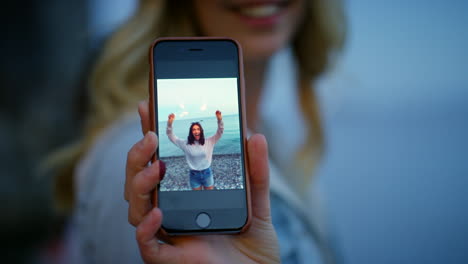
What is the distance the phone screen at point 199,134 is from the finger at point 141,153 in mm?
32

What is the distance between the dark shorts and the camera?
1.14ft

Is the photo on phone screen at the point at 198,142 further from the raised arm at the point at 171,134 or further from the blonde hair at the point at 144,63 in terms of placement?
the blonde hair at the point at 144,63

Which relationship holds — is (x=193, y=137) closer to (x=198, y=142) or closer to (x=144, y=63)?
(x=198, y=142)

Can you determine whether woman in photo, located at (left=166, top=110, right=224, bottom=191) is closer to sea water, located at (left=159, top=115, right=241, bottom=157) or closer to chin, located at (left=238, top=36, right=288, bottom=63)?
sea water, located at (left=159, top=115, right=241, bottom=157)

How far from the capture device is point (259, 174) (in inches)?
13.3

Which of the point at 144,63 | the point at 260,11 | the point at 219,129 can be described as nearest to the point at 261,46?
the point at 260,11

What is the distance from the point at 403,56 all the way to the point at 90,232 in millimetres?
569

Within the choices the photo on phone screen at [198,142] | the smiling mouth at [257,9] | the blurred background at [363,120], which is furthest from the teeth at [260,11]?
the photo on phone screen at [198,142]

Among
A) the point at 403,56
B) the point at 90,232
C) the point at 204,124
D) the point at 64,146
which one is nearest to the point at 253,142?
the point at 204,124

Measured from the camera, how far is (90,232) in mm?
507

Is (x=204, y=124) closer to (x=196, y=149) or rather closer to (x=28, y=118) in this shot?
(x=196, y=149)

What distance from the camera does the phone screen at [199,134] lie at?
34 cm

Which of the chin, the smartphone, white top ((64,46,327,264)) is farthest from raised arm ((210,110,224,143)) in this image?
the chin

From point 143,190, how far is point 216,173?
0.07 metres
